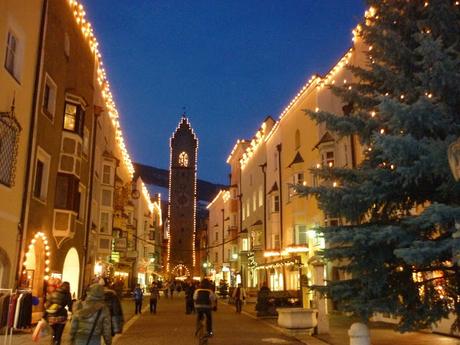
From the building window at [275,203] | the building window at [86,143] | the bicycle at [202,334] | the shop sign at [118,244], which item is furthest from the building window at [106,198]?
the bicycle at [202,334]

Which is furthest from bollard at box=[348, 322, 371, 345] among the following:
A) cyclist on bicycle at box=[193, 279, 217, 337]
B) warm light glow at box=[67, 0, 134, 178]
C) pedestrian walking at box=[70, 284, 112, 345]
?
warm light glow at box=[67, 0, 134, 178]

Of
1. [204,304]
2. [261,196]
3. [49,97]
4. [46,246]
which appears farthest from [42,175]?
[261,196]

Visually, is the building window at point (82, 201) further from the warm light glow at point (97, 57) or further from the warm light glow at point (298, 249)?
the warm light glow at point (298, 249)

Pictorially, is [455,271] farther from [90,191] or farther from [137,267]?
[137,267]

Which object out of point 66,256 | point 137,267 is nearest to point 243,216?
point 137,267

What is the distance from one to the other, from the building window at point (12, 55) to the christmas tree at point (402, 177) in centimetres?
1119

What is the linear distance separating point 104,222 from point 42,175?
16.5 m

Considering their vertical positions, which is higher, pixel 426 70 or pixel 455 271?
pixel 426 70

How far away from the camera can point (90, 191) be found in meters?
30.4

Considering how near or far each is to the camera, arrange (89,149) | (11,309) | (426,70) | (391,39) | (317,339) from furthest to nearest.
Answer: (89,149), (317,339), (11,309), (391,39), (426,70)

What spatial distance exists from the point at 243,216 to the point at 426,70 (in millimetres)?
50589

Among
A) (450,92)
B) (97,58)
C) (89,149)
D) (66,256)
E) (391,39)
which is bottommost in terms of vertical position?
(66,256)

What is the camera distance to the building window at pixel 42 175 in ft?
68.5

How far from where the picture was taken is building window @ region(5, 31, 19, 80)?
1730 cm
